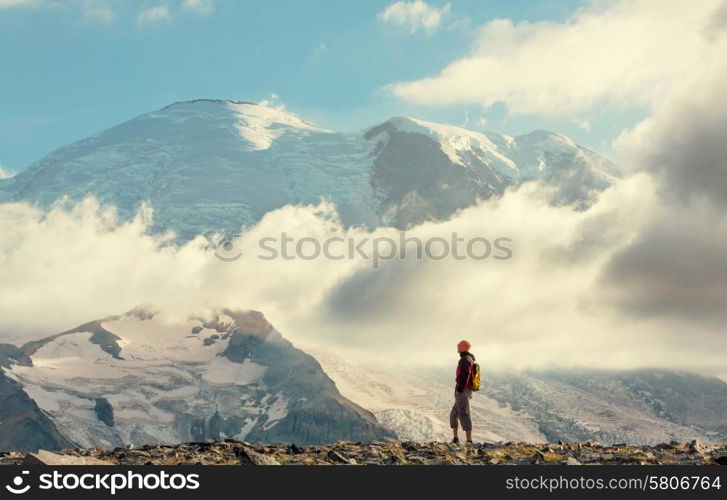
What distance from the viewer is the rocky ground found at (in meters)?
39.2

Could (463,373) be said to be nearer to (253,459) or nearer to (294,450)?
(294,450)

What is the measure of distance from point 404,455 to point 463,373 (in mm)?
10827

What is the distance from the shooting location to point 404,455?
42.8 metres

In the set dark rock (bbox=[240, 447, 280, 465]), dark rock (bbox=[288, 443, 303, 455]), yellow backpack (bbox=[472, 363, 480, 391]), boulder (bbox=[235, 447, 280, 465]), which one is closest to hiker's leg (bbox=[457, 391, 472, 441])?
yellow backpack (bbox=[472, 363, 480, 391])

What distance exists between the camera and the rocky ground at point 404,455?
1545 inches

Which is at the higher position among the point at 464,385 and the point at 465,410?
the point at 464,385

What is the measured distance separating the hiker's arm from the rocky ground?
360cm

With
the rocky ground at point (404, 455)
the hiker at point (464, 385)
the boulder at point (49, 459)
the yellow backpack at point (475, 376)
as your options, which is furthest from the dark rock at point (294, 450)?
the boulder at point (49, 459)

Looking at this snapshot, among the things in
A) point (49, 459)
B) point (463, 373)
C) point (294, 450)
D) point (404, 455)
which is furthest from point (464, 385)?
point (49, 459)

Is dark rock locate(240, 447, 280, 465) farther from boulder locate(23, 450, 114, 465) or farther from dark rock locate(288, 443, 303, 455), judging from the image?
boulder locate(23, 450, 114, 465)

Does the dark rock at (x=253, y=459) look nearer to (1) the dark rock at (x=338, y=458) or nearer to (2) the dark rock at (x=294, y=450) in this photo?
(1) the dark rock at (x=338, y=458)
